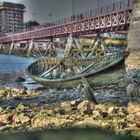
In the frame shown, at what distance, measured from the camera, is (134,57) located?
63.0 ft

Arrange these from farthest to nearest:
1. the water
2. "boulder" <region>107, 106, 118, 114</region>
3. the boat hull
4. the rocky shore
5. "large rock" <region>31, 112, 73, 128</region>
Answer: the water, the boat hull, "boulder" <region>107, 106, 118, 114</region>, "large rock" <region>31, 112, 73, 128</region>, the rocky shore

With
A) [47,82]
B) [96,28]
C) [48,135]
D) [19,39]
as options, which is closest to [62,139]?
[48,135]

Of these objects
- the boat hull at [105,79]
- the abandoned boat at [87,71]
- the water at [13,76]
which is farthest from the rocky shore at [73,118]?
the water at [13,76]

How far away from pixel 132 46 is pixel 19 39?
413ft

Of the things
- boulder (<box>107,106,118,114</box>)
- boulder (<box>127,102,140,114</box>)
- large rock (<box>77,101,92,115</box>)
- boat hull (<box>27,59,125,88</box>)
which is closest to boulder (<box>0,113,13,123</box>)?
large rock (<box>77,101,92,115</box>)

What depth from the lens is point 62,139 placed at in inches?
710

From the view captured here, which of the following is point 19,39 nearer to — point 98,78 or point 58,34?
point 58,34

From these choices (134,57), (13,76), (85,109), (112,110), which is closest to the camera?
(134,57)

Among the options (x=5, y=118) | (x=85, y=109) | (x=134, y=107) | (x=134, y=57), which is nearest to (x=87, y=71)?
(x=85, y=109)

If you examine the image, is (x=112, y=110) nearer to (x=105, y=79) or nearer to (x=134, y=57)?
(x=134, y=57)

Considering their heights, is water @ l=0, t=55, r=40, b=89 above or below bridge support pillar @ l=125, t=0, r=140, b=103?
below

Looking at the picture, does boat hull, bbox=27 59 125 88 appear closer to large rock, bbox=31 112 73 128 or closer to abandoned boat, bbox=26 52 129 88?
abandoned boat, bbox=26 52 129 88

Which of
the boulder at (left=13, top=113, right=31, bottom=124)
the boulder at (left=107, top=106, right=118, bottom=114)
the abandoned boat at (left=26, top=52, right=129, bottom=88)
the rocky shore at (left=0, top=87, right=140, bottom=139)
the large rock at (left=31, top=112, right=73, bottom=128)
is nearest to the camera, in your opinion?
the rocky shore at (left=0, top=87, right=140, bottom=139)

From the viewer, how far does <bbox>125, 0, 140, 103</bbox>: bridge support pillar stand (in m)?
19.0
